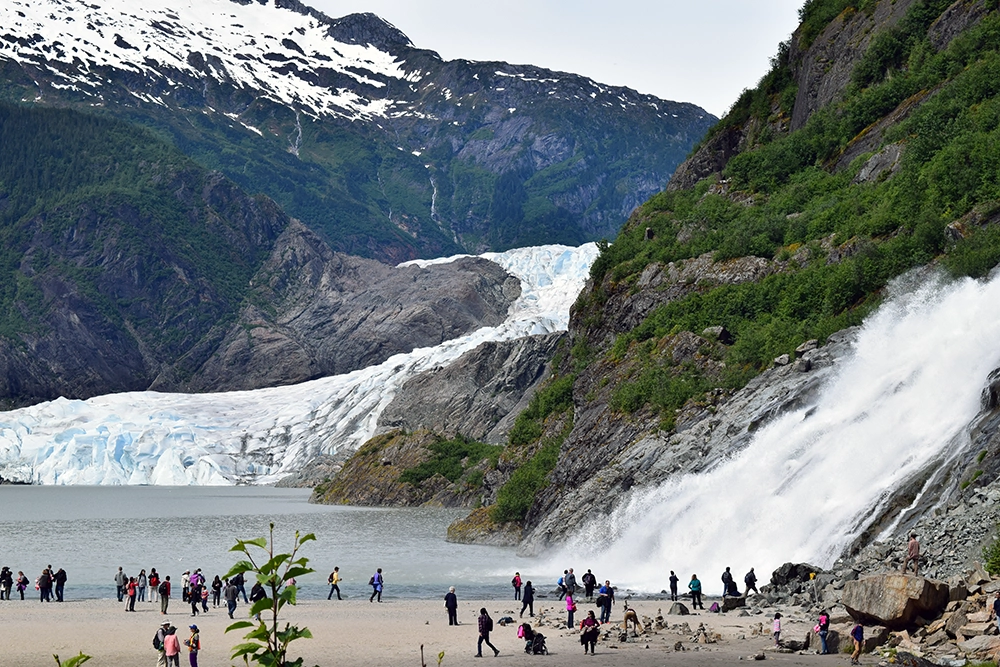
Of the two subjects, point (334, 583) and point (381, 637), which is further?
point (334, 583)

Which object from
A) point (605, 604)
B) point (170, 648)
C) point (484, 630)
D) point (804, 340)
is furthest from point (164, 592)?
point (804, 340)

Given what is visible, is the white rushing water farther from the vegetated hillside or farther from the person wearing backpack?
the person wearing backpack

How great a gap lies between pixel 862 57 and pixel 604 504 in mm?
35295

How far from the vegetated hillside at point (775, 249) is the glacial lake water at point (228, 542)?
5.67m

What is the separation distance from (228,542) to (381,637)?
131ft

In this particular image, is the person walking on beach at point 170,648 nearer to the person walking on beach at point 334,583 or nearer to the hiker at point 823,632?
the hiker at point 823,632

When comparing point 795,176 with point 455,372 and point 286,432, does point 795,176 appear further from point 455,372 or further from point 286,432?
point 286,432

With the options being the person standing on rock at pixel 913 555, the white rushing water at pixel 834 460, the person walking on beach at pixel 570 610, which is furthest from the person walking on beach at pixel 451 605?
the person standing on rock at pixel 913 555

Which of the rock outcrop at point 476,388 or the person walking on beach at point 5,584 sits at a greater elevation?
the rock outcrop at point 476,388

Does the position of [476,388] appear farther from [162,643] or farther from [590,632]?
[162,643]

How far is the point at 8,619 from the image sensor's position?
38438mm

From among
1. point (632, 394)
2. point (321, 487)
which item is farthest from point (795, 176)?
point (321, 487)

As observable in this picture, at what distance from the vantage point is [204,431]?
17125 cm

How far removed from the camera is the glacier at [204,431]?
157875 millimetres
